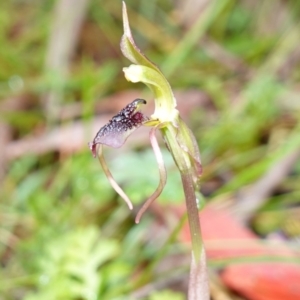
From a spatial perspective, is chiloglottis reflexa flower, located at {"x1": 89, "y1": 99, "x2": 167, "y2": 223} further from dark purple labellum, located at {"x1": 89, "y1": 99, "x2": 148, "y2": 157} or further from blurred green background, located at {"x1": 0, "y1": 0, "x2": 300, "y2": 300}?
blurred green background, located at {"x1": 0, "y1": 0, "x2": 300, "y2": 300}

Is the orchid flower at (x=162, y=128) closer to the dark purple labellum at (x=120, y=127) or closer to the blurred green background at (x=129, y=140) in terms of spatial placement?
the dark purple labellum at (x=120, y=127)

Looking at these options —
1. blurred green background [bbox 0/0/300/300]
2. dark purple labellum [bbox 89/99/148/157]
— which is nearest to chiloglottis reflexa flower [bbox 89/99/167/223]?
dark purple labellum [bbox 89/99/148/157]

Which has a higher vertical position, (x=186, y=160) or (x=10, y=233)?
(x=10, y=233)

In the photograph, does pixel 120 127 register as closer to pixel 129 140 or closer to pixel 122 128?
pixel 122 128

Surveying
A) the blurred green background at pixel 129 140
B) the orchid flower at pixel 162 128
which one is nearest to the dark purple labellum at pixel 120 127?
the orchid flower at pixel 162 128

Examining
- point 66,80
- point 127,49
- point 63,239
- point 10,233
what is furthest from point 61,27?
point 127,49

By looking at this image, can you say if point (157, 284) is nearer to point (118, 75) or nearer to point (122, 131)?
point (122, 131)
